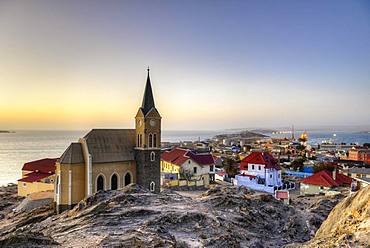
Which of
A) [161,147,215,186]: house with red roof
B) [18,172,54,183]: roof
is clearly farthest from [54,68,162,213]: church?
[18,172,54,183]: roof

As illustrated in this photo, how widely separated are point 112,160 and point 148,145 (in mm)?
4257

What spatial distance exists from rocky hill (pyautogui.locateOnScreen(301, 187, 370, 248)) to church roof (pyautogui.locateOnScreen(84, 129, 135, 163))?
26.3 metres

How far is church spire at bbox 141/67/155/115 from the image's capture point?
119 feet

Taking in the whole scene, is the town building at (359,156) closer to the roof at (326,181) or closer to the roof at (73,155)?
the roof at (326,181)

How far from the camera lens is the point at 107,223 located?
55.8 ft

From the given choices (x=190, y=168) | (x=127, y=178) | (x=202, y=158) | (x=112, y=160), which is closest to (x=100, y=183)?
(x=112, y=160)

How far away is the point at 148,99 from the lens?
120 ft

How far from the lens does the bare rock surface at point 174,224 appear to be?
13.5 metres

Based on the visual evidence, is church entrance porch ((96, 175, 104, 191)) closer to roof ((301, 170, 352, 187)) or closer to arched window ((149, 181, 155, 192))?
arched window ((149, 181, 155, 192))

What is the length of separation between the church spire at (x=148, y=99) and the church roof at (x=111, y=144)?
2.96 metres

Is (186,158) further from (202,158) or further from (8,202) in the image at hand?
(8,202)

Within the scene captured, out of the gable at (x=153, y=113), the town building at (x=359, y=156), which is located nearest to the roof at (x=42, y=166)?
the gable at (x=153, y=113)

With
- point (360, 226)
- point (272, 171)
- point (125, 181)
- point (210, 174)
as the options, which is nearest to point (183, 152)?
point (210, 174)

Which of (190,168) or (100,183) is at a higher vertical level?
(100,183)
